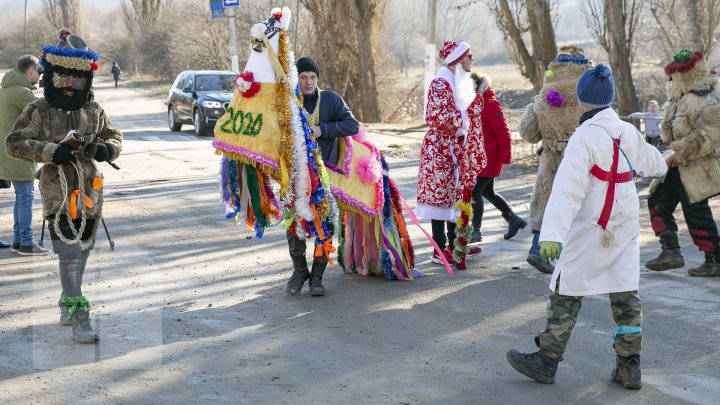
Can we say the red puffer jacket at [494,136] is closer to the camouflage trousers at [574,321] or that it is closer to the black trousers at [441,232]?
the black trousers at [441,232]

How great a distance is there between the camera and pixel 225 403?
5238mm

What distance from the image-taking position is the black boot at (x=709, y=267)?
832 centimetres

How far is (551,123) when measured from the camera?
8289 mm

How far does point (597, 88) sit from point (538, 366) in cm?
167

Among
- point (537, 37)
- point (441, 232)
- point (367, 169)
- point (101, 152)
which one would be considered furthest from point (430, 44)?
point (101, 152)

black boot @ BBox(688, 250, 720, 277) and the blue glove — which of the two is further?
black boot @ BBox(688, 250, 720, 277)

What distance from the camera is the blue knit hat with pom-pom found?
556 cm

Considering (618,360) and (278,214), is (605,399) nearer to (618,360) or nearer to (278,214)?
(618,360)

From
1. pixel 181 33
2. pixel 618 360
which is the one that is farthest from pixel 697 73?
pixel 181 33

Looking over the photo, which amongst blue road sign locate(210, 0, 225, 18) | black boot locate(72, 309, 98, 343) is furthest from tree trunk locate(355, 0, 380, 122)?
black boot locate(72, 309, 98, 343)

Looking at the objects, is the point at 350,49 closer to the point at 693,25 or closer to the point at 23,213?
the point at 693,25

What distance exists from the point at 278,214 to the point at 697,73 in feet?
12.6

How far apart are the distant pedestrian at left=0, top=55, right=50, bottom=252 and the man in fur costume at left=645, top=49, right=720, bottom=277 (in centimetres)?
595

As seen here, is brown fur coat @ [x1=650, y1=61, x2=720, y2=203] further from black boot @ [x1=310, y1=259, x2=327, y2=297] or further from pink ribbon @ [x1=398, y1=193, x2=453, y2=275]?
black boot @ [x1=310, y1=259, x2=327, y2=297]
